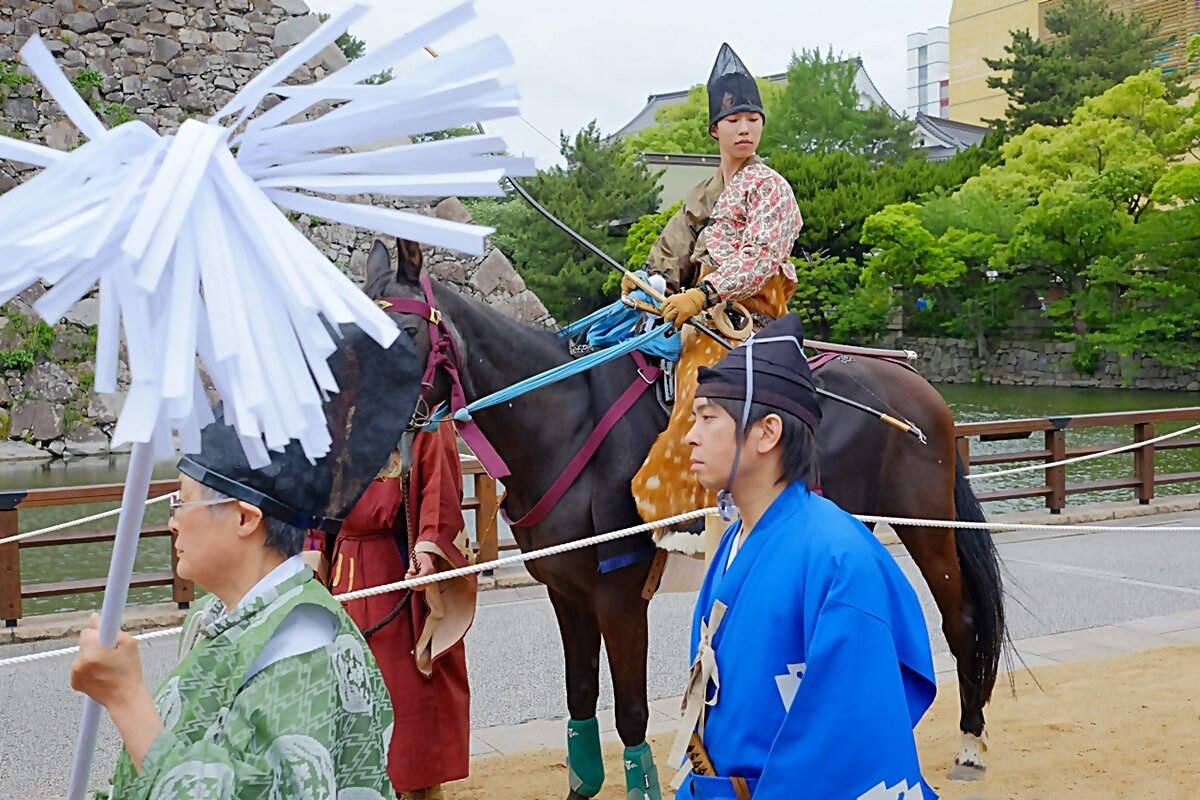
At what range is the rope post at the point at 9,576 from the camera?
270 inches

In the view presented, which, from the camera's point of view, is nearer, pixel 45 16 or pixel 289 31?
pixel 45 16

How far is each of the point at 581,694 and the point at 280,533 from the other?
108 inches

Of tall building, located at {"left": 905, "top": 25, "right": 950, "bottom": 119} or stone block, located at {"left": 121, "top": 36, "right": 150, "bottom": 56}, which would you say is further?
tall building, located at {"left": 905, "top": 25, "right": 950, "bottom": 119}

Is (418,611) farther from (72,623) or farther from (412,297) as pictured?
(72,623)

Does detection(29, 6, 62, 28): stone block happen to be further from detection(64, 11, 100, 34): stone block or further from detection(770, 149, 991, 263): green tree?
detection(770, 149, 991, 263): green tree

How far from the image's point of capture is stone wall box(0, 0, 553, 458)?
14.2 meters

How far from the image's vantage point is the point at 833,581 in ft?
7.05

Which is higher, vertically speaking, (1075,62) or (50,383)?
(1075,62)

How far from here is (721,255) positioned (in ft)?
14.5

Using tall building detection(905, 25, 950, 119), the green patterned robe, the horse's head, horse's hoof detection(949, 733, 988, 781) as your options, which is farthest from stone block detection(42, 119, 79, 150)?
tall building detection(905, 25, 950, 119)

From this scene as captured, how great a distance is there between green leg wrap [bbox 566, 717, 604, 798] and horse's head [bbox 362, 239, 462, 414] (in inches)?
55.1

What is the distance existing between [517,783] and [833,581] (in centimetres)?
297

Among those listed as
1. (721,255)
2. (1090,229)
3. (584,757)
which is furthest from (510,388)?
(1090,229)

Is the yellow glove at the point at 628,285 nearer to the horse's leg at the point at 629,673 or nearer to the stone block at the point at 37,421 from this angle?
the horse's leg at the point at 629,673
